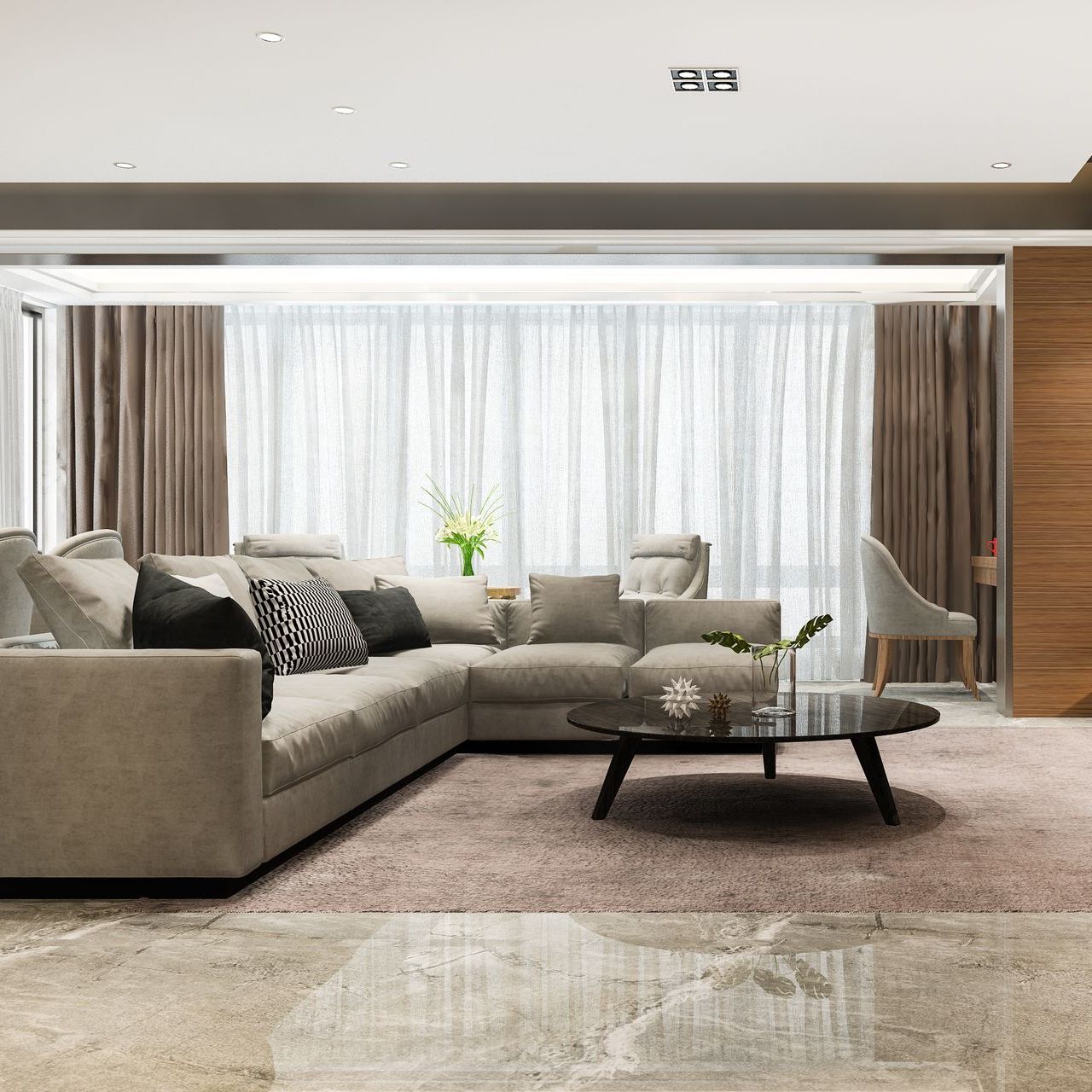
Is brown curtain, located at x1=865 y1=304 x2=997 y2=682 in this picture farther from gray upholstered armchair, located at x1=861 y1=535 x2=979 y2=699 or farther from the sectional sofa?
the sectional sofa

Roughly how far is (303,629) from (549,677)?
112 centimetres

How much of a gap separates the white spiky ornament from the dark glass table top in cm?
3

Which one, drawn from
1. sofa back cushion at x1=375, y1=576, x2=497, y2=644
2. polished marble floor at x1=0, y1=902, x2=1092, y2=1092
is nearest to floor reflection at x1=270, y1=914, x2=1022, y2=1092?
polished marble floor at x1=0, y1=902, x2=1092, y2=1092

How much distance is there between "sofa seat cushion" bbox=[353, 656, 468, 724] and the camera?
446 centimetres

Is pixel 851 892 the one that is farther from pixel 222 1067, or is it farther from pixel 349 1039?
pixel 222 1067

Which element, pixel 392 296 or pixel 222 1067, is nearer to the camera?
pixel 222 1067

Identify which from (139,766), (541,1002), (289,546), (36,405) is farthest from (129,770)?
(36,405)

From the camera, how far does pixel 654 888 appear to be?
3037 mm

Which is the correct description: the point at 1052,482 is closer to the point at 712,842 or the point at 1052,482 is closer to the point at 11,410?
the point at 712,842

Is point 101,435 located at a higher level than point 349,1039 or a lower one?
higher

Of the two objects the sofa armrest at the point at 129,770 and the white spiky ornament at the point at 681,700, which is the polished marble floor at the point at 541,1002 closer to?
the sofa armrest at the point at 129,770

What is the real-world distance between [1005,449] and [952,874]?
353cm

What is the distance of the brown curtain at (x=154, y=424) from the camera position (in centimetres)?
831
